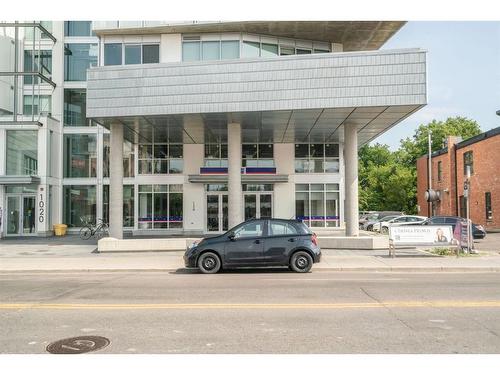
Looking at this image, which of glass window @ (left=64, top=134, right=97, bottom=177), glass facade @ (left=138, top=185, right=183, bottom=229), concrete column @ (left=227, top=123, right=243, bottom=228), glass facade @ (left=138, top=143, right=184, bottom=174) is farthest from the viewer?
glass window @ (left=64, top=134, right=97, bottom=177)

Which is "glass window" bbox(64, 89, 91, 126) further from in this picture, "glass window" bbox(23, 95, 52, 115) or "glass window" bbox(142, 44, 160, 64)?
"glass window" bbox(142, 44, 160, 64)

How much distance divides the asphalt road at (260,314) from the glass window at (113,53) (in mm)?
15915

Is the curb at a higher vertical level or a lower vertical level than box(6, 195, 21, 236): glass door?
lower

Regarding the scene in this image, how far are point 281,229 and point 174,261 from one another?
4699 millimetres

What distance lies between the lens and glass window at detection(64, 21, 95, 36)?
106 ft

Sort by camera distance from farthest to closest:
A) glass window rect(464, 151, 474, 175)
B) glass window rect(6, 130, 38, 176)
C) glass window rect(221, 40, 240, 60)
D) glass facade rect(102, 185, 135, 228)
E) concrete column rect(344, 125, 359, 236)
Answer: glass window rect(464, 151, 474, 175), glass facade rect(102, 185, 135, 228), glass window rect(6, 130, 38, 176), glass window rect(221, 40, 240, 60), concrete column rect(344, 125, 359, 236)

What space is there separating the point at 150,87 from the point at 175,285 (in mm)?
10477

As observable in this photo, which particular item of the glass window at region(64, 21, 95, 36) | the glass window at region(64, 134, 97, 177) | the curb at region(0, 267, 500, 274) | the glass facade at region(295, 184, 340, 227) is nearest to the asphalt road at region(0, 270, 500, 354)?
the curb at region(0, 267, 500, 274)

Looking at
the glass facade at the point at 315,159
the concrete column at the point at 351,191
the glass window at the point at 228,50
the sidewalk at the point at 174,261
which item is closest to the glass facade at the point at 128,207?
the sidewalk at the point at 174,261

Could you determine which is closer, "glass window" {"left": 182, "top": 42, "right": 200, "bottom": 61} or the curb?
the curb

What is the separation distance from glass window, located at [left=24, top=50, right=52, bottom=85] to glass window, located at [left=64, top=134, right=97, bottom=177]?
4597 mm

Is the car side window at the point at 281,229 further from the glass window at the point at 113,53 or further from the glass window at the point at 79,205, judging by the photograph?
the glass window at the point at 79,205
